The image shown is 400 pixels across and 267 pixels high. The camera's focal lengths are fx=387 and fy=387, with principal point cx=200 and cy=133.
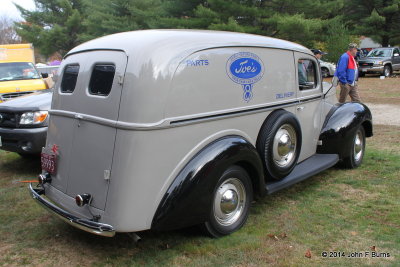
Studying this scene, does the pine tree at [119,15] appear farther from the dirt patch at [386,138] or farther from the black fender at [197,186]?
the black fender at [197,186]

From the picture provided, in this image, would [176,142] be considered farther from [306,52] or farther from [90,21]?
[90,21]

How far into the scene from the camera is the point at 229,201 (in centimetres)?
380

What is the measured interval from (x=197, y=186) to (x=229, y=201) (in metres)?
0.58

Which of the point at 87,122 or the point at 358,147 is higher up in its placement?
the point at 87,122

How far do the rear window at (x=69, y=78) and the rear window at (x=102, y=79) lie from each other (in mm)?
397

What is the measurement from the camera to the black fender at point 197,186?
3266 millimetres

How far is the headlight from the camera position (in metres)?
5.64

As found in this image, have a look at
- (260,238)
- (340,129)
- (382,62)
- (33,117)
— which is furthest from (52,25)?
(260,238)

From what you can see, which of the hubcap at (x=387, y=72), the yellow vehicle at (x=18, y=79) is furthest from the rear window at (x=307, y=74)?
the hubcap at (x=387, y=72)

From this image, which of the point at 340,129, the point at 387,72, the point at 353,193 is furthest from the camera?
the point at 387,72

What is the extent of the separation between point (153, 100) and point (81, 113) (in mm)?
824

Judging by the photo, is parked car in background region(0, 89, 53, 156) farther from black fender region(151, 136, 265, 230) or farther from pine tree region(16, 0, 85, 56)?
pine tree region(16, 0, 85, 56)

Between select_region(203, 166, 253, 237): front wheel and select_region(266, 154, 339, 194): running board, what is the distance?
1.11 ft

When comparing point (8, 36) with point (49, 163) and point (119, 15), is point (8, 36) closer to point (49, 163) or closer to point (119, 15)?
point (119, 15)
